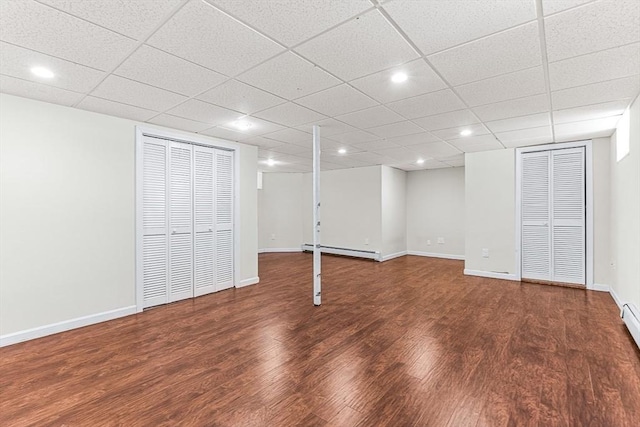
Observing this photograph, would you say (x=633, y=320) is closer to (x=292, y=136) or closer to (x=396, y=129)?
(x=396, y=129)

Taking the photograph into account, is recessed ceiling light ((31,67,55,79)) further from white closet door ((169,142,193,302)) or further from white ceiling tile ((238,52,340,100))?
white closet door ((169,142,193,302))

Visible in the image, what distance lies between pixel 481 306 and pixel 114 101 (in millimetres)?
5110

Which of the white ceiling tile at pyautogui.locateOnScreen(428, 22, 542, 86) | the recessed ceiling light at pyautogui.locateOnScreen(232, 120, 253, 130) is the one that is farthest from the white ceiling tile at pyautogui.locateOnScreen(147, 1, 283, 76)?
the recessed ceiling light at pyautogui.locateOnScreen(232, 120, 253, 130)

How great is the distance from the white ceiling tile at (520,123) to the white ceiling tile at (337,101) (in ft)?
6.29

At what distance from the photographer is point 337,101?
310 cm

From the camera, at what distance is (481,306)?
3945 mm

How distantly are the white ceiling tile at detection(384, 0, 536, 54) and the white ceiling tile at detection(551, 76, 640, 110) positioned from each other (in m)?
1.56

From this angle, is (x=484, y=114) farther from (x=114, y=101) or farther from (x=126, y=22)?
(x=114, y=101)

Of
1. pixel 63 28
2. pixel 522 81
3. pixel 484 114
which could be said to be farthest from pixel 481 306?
pixel 63 28

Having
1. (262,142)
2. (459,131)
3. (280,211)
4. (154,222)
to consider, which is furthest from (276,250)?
(459,131)

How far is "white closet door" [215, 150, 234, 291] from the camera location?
4.75 metres

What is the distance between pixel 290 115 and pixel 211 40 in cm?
159

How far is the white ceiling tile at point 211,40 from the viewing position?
5.77 ft

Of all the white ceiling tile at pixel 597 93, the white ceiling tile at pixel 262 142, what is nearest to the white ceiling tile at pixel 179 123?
the white ceiling tile at pixel 262 142
